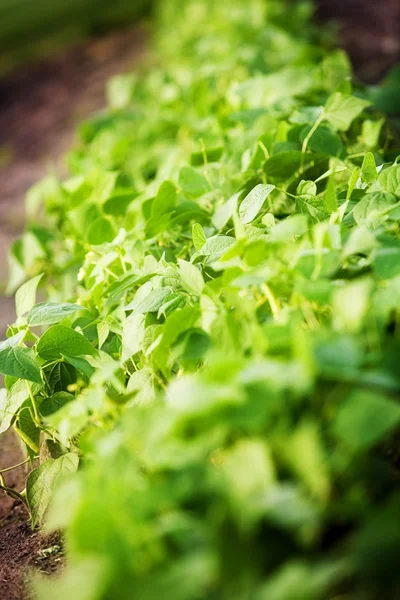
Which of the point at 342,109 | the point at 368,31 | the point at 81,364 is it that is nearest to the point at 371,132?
the point at 342,109

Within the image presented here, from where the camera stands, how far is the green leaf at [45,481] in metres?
1.12

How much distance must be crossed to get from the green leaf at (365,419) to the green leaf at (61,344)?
0.56m

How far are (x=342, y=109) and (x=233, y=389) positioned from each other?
107cm

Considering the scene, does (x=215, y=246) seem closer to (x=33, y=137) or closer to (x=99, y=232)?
(x=99, y=232)

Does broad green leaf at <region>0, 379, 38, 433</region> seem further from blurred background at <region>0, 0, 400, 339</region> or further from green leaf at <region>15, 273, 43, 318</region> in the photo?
blurred background at <region>0, 0, 400, 339</region>

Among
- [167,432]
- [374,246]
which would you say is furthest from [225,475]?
[374,246]

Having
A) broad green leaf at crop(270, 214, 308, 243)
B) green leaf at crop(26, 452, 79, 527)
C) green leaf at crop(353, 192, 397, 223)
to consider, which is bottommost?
green leaf at crop(26, 452, 79, 527)

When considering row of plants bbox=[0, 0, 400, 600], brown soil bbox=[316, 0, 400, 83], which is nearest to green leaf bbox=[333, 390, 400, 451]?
row of plants bbox=[0, 0, 400, 600]

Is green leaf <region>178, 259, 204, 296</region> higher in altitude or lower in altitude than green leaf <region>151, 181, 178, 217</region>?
higher

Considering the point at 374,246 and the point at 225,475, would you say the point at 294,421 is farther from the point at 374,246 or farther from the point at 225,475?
the point at 374,246

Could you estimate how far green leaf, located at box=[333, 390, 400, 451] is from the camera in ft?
2.26

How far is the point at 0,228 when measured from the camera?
10.4 ft

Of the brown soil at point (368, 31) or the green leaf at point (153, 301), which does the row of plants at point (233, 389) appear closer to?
the green leaf at point (153, 301)

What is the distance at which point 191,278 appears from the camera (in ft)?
3.51
